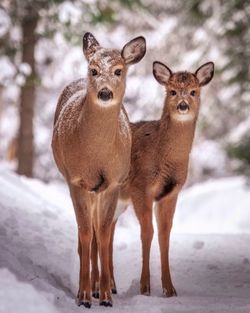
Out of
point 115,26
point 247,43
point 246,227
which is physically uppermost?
point 115,26

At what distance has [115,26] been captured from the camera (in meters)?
20.4

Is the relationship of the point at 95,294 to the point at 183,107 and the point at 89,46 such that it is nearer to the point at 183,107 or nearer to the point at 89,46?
the point at 183,107

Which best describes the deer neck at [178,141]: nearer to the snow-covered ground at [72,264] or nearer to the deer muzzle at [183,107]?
the deer muzzle at [183,107]

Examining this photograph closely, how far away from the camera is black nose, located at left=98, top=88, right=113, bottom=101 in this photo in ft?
20.0

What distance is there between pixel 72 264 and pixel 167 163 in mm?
1492

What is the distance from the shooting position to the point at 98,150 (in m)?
6.35

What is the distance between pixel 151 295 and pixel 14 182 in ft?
13.8

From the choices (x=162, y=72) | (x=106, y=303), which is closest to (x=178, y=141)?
(x=162, y=72)

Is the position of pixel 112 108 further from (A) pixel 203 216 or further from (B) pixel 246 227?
(A) pixel 203 216

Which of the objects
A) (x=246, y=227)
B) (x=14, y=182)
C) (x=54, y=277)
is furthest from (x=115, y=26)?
(x=54, y=277)

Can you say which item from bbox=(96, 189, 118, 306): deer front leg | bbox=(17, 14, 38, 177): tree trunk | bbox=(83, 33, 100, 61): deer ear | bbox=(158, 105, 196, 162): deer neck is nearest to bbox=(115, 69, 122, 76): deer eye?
bbox=(83, 33, 100, 61): deer ear

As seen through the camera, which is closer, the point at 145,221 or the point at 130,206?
the point at 145,221

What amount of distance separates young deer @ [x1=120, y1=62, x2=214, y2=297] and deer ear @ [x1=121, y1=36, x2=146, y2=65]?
2.64 ft

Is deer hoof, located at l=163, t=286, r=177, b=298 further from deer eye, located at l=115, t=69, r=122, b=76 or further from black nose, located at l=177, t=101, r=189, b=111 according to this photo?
deer eye, located at l=115, t=69, r=122, b=76
